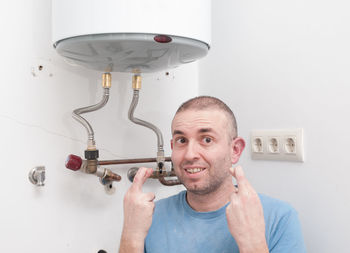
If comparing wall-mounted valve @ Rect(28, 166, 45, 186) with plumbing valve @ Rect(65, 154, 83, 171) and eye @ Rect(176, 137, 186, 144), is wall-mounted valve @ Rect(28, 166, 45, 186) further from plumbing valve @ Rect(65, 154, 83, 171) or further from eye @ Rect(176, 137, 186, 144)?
eye @ Rect(176, 137, 186, 144)

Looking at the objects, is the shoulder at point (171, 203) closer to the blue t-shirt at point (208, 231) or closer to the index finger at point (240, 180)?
the blue t-shirt at point (208, 231)

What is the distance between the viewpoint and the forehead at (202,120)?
101 cm

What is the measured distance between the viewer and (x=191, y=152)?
3.25 feet

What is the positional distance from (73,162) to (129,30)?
0.45 m

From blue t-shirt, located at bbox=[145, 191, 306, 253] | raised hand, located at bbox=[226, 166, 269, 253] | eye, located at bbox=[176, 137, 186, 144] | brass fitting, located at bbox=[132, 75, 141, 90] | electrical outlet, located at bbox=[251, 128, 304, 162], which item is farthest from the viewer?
brass fitting, located at bbox=[132, 75, 141, 90]

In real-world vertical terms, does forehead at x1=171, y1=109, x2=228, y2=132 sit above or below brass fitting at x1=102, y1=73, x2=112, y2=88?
below

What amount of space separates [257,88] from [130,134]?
47cm

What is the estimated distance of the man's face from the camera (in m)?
1.00

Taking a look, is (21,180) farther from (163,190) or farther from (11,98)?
(163,190)

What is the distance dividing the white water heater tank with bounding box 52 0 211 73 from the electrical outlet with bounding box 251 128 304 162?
1.16 ft

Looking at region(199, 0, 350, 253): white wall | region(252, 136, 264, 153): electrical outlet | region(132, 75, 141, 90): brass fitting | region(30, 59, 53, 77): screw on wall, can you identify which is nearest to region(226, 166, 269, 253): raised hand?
region(199, 0, 350, 253): white wall

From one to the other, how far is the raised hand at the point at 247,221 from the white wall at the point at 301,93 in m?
0.32

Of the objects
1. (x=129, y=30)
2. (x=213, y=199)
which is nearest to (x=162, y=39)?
(x=129, y=30)

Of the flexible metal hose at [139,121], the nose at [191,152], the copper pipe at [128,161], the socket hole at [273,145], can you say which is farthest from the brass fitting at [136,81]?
the socket hole at [273,145]
